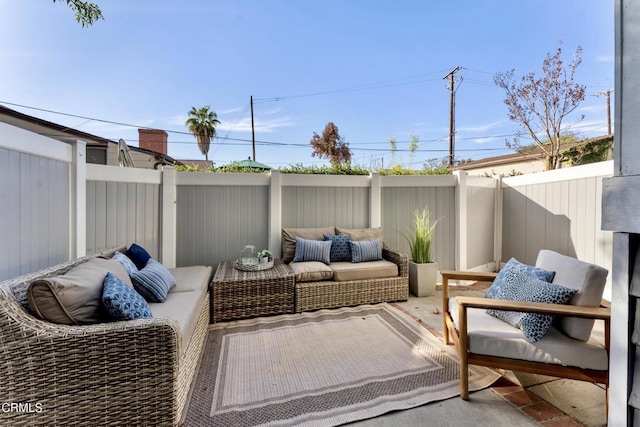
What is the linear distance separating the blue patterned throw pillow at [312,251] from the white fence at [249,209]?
543 mm

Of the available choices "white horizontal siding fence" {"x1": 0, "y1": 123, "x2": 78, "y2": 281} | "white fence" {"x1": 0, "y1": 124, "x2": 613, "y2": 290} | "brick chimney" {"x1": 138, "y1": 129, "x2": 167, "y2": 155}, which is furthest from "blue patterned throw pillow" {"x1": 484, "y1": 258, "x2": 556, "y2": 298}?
"brick chimney" {"x1": 138, "y1": 129, "x2": 167, "y2": 155}

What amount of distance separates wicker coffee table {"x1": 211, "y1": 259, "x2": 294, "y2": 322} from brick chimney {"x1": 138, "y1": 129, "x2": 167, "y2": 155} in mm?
9391

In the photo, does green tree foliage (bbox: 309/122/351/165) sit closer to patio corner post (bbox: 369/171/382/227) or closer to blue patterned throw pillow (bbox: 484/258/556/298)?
patio corner post (bbox: 369/171/382/227)

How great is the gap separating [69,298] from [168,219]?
2.39 m

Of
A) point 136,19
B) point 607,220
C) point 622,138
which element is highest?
point 136,19

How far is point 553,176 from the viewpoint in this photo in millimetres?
4066

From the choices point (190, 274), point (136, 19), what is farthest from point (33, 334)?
point (136, 19)

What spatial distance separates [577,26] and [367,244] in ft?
20.1

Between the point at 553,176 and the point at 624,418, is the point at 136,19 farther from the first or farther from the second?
the point at 553,176

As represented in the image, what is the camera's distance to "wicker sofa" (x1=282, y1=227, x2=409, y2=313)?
10.9ft

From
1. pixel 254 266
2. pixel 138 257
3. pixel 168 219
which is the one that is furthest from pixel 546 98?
pixel 138 257

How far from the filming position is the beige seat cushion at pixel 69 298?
144cm

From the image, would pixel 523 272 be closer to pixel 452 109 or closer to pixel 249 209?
pixel 249 209

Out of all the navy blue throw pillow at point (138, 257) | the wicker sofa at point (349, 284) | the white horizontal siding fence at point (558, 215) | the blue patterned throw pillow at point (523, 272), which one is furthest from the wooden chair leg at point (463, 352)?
the navy blue throw pillow at point (138, 257)
